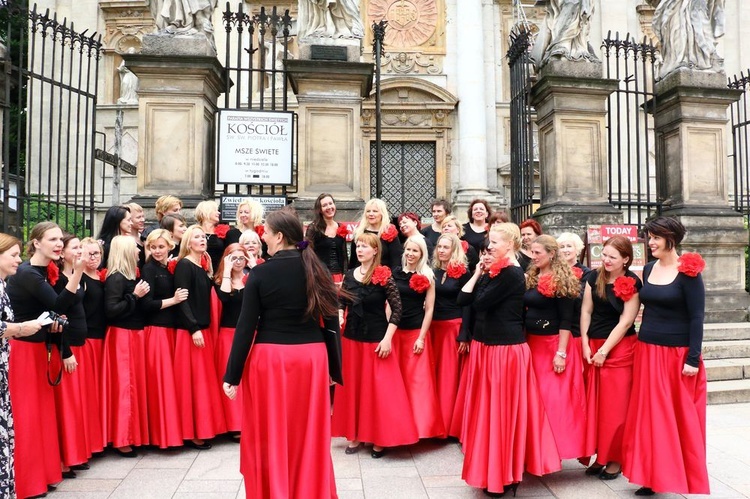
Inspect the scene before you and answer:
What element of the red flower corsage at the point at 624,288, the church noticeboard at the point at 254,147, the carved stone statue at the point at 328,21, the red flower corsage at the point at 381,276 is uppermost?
the carved stone statue at the point at 328,21

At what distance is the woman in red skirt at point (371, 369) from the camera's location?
5.38 m

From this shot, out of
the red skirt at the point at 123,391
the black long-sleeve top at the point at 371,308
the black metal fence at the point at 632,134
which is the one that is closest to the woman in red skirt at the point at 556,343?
the black long-sleeve top at the point at 371,308

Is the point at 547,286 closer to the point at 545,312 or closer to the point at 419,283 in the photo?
the point at 545,312

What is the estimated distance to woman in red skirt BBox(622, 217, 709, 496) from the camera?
435 centimetres

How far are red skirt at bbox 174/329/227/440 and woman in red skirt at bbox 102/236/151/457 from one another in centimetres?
31

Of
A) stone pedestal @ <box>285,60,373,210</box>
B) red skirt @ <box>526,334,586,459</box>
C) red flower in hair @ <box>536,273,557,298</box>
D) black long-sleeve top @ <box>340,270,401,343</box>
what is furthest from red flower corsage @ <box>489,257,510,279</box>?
stone pedestal @ <box>285,60,373,210</box>

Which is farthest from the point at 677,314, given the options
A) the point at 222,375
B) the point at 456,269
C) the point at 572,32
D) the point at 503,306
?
the point at 572,32

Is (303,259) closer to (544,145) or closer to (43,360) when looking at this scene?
(43,360)

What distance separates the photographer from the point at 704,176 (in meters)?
9.84

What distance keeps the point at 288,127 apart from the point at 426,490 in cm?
535

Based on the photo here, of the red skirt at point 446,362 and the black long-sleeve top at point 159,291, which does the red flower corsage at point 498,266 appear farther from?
the black long-sleeve top at point 159,291

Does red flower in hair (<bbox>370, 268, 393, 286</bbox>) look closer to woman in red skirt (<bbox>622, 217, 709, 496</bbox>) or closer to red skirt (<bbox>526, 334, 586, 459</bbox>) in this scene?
red skirt (<bbox>526, 334, 586, 459</bbox>)

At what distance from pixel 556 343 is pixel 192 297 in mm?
3239

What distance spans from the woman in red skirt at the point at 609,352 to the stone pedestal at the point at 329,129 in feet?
14.2
